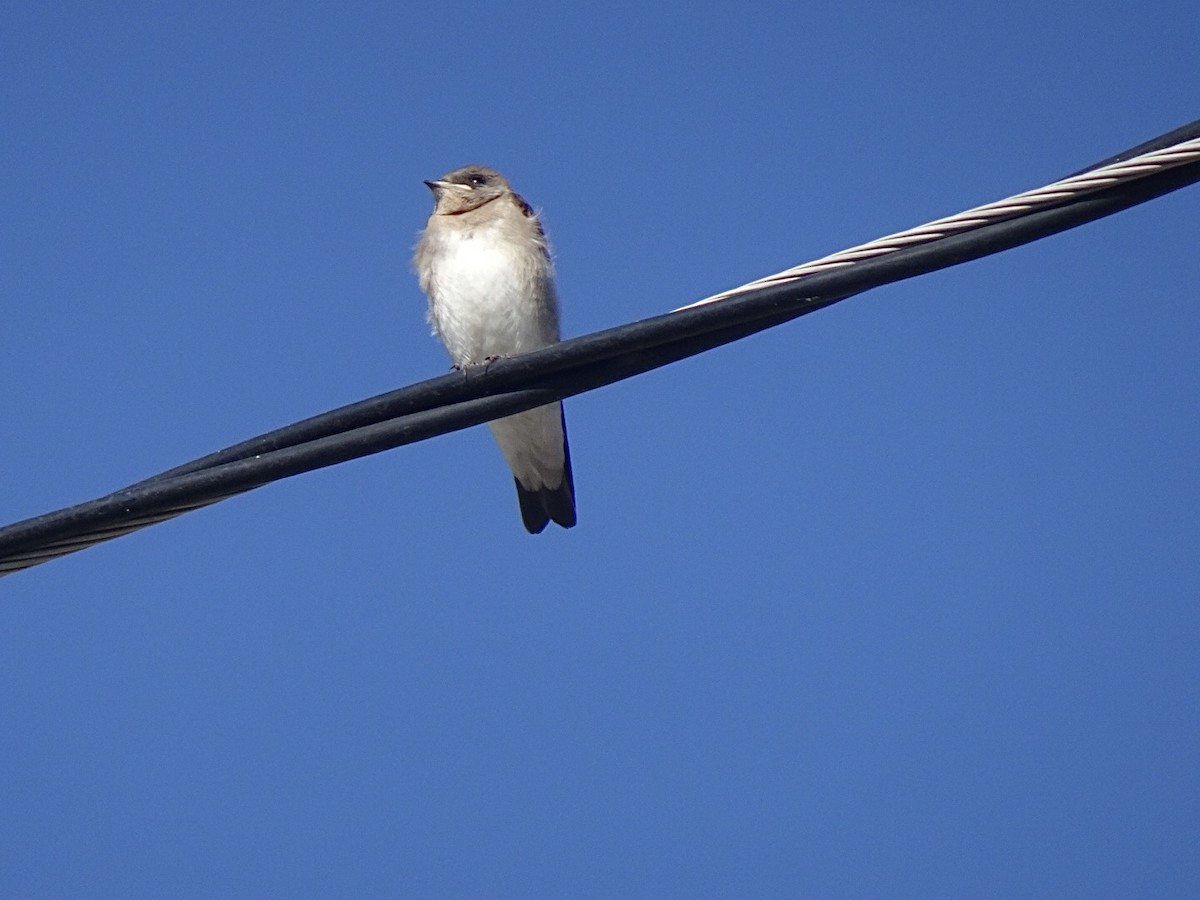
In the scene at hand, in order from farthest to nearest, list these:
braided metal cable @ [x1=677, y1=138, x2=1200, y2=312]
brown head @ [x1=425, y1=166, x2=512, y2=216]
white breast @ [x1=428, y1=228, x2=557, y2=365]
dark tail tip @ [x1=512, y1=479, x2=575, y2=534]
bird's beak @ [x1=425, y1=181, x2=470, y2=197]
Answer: bird's beak @ [x1=425, y1=181, x2=470, y2=197] → brown head @ [x1=425, y1=166, x2=512, y2=216] → dark tail tip @ [x1=512, y1=479, x2=575, y2=534] → white breast @ [x1=428, y1=228, x2=557, y2=365] → braided metal cable @ [x1=677, y1=138, x2=1200, y2=312]

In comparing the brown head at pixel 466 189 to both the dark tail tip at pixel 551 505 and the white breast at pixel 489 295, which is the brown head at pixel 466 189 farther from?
the dark tail tip at pixel 551 505

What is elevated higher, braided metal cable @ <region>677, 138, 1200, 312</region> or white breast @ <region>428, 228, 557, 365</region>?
white breast @ <region>428, 228, 557, 365</region>

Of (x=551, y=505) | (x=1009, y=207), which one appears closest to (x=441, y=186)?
(x=551, y=505)

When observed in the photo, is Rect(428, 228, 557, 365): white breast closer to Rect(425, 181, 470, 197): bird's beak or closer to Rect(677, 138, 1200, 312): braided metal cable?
Rect(425, 181, 470, 197): bird's beak

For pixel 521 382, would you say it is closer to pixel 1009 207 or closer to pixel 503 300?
pixel 1009 207

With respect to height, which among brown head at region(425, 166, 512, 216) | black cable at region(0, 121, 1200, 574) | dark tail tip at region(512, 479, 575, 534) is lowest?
dark tail tip at region(512, 479, 575, 534)

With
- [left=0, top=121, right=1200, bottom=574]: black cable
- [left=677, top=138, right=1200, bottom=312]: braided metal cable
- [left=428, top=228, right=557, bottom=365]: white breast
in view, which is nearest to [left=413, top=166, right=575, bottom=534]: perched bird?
[left=428, top=228, right=557, bottom=365]: white breast

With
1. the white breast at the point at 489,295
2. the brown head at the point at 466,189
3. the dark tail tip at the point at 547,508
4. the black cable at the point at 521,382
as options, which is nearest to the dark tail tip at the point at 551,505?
the dark tail tip at the point at 547,508
